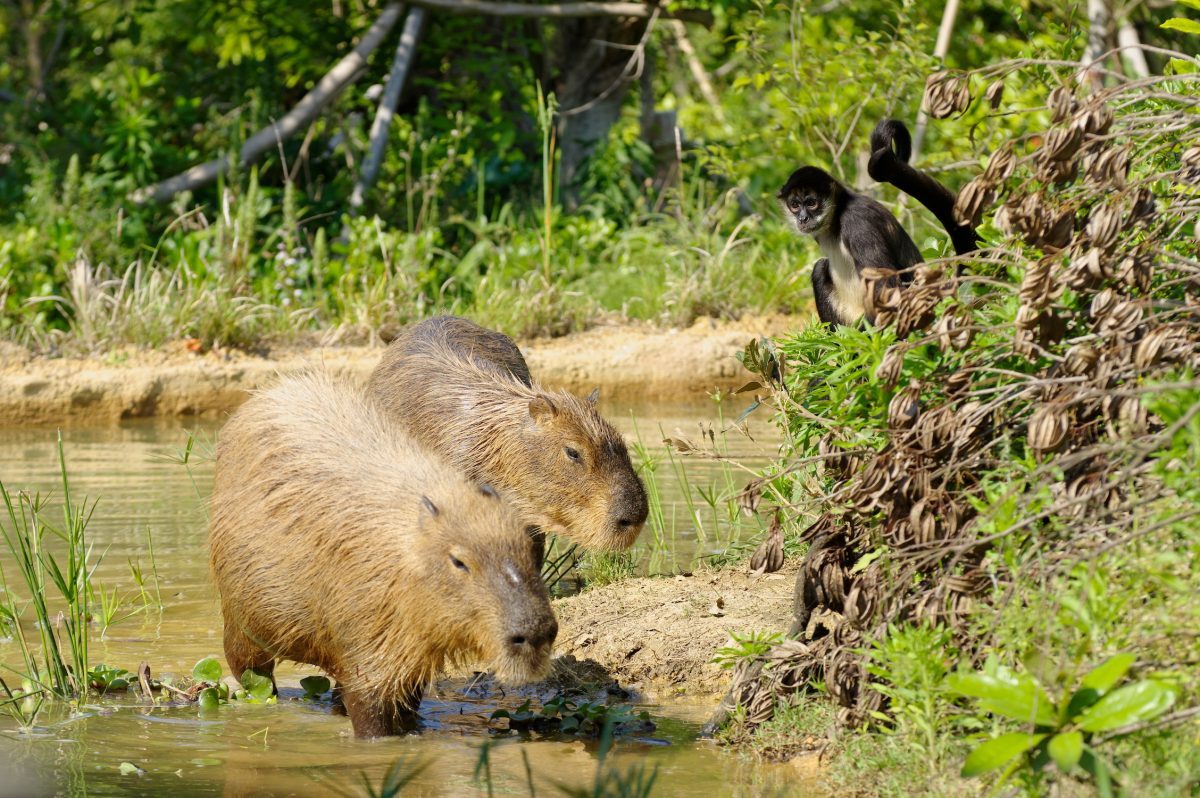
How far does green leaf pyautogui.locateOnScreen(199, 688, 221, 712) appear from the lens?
5.13m

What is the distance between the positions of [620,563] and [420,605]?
2.19 m

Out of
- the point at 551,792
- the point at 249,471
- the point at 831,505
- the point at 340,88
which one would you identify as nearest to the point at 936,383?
the point at 831,505

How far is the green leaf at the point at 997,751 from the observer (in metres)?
3.25

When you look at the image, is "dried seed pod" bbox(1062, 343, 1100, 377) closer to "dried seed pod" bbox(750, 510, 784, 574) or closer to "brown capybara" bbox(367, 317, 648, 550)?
"dried seed pod" bbox(750, 510, 784, 574)

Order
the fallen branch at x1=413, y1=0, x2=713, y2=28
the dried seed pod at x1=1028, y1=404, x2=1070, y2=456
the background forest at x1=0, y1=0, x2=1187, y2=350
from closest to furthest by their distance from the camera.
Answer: the dried seed pod at x1=1028, y1=404, x2=1070, y2=456, the background forest at x1=0, y1=0, x2=1187, y2=350, the fallen branch at x1=413, y1=0, x2=713, y2=28

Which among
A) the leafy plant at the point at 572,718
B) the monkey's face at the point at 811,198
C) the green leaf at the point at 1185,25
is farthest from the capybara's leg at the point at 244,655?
the green leaf at the point at 1185,25

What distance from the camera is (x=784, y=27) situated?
15.3m

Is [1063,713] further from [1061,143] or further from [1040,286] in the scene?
[1061,143]

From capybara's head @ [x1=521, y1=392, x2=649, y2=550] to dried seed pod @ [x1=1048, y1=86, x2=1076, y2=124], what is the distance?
236 cm

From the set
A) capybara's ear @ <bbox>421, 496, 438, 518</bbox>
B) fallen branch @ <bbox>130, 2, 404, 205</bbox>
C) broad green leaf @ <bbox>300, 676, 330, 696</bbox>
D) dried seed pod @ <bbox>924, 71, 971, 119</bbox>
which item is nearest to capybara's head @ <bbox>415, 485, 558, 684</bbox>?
capybara's ear @ <bbox>421, 496, 438, 518</bbox>

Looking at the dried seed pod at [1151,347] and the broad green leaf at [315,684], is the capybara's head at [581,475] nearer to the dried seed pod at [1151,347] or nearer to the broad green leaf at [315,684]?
the broad green leaf at [315,684]

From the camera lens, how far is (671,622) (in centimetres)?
579

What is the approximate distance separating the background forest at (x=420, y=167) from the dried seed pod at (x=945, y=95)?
7041mm

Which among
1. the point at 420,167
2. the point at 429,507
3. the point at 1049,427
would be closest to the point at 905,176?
the point at 1049,427
